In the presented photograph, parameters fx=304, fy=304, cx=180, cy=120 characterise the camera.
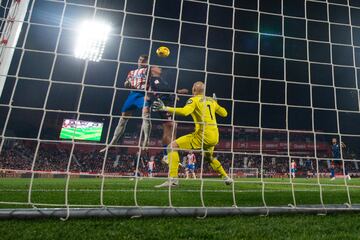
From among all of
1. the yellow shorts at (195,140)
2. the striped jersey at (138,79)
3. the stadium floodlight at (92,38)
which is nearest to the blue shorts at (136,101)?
the striped jersey at (138,79)

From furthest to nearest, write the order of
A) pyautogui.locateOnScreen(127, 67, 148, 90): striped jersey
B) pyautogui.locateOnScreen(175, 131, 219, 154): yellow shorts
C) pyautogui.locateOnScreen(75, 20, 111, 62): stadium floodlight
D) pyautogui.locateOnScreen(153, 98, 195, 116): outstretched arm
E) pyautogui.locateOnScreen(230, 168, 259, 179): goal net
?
1. pyautogui.locateOnScreen(230, 168, 259, 179): goal net
2. pyautogui.locateOnScreen(75, 20, 111, 62): stadium floodlight
3. pyautogui.locateOnScreen(127, 67, 148, 90): striped jersey
4. pyautogui.locateOnScreen(175, 131, 219, 154): yellow shorts
5. pyautogui.locateOnScreen(153, 98, 195, 116): outstretched arm

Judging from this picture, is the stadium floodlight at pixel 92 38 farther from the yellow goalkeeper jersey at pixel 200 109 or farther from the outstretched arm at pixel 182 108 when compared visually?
the yellow goalkeeper jersey at pixel 200 109

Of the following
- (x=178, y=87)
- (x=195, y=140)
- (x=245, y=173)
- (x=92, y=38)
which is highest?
(x=178, y=87)

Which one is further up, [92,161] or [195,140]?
[92,161]

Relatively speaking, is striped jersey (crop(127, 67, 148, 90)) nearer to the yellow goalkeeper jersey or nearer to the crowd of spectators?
the yellow goalkeeper jersey

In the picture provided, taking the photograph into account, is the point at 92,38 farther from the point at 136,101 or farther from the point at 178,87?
the point at 136,101

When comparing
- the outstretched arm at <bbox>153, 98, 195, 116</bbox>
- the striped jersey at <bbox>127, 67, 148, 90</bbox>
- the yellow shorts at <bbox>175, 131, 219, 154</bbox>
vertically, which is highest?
the striped jersey at <bbox>127, 67, 148, 90</bbox>

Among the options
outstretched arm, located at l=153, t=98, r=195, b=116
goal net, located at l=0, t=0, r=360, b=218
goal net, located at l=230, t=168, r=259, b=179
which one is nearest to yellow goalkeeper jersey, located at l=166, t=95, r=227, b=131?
outstretched arm, located at l=153, t=98, r=195, b=116

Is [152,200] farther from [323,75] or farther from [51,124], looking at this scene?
[51,124]

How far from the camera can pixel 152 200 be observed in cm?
376

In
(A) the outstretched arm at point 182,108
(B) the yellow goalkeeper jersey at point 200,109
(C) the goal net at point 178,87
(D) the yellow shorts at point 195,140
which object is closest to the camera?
(A) the outstretched arm at point 182,108

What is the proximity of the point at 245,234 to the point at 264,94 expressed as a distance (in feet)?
71.2

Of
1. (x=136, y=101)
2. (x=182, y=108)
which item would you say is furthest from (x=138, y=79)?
(x=182, y=108)

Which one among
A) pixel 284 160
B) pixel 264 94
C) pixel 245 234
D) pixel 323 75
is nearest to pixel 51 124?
pixel 264 94
